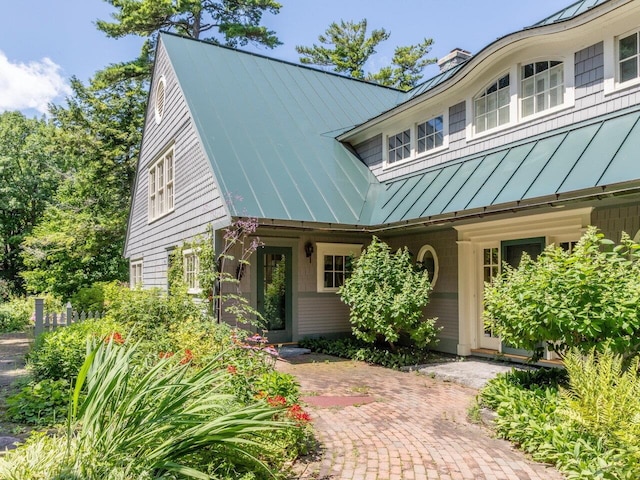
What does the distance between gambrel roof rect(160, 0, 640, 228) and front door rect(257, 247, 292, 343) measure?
170cm

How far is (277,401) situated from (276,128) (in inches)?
329

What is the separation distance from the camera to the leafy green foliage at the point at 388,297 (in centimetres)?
824

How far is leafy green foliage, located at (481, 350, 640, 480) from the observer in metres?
3.55

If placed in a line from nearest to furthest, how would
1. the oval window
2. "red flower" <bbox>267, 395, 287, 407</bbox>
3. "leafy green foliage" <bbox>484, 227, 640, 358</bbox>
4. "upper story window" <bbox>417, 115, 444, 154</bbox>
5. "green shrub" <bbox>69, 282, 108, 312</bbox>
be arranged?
1. "red flower" <bbox>267, 395, 287, 407</bbox>
2. "leafy green foliage" <bbox>484, 227, 640, 358</bbox>
3. the oval window
4. "upper story window" <bbox>417, 115, 444, 154</bbox>
5. "green shrub" <bbox>69, 282, 108, 312</bbox>

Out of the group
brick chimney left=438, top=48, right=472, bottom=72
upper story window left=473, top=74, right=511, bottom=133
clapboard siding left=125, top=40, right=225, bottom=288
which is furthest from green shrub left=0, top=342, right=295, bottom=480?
brick chimney left=438, top=48, right=472, bottom=72

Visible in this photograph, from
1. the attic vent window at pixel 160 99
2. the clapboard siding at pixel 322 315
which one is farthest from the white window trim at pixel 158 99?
the clapboard siding at pixel 322 315

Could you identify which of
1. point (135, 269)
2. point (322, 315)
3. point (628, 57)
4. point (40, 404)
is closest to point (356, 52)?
point (135, 269)

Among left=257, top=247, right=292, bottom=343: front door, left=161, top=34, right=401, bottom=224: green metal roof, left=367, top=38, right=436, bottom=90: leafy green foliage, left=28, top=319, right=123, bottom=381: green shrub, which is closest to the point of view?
left=28, top=319, right=123, bottom=381: green shrub

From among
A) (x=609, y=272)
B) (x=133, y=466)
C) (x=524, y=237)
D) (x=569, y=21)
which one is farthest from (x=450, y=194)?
(x=133, y=466)

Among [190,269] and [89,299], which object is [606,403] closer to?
[190,269]

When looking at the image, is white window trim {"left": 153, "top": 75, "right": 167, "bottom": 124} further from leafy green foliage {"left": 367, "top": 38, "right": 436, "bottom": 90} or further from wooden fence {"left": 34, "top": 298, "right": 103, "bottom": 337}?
leafy green foliage {"left": 367, "top": 38, "right": 436, "bottom": 90}

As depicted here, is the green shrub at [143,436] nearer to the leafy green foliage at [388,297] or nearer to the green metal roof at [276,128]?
the leafy green foliage at [388,297]

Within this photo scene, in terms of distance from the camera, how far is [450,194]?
8.47 m

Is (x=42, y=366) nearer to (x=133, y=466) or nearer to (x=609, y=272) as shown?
(x=133, y=466)
